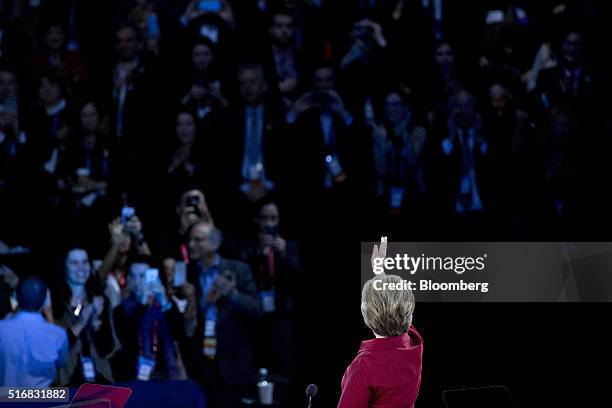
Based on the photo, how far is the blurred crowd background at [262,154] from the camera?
717cm

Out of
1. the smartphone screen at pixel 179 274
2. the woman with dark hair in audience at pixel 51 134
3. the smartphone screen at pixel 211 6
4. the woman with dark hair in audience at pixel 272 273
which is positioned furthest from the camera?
the smartphone screen at pixel 211 6

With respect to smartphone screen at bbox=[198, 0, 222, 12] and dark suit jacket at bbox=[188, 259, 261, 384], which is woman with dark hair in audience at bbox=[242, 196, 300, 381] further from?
smartphone screen at bbox=[198, 0, 222, 12]

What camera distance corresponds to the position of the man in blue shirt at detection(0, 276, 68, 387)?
5668 mm

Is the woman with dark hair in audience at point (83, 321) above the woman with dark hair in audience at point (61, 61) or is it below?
below

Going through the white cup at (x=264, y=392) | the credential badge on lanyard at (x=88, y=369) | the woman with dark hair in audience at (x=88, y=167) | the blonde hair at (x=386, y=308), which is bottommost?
the white cup at (x=264, y=392)

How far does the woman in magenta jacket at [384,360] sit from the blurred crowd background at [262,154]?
4.46 m

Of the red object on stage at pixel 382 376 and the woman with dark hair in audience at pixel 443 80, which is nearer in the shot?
the red object on stage at pixel 382 376

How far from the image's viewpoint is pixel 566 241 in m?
7.14

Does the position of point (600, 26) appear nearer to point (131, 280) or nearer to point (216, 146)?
point (216, 146)

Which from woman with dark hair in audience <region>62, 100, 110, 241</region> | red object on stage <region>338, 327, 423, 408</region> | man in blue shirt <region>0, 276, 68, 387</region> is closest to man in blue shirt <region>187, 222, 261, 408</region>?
woman with dark hair in audience <region>62, 100, 110, 241</region>

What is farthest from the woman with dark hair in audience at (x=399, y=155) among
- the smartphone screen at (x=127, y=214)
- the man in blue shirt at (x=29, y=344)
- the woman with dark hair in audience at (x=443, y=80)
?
the man in blue shirt at (x=29, y=344)

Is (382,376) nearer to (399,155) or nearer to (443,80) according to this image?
Result: (399,155)

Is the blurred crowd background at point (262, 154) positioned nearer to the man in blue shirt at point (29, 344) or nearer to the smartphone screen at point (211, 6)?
the smartphone screen at point (211, 6)

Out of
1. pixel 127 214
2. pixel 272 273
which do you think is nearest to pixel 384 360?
pixel 272 273
